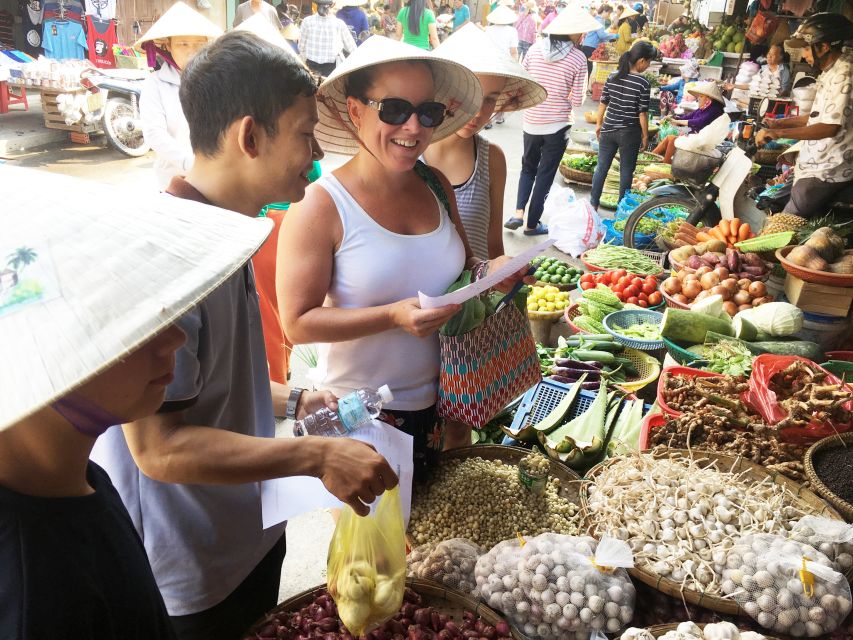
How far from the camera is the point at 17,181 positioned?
2.62 ft

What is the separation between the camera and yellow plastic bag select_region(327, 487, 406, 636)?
159 cm

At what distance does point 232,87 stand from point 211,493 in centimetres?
94

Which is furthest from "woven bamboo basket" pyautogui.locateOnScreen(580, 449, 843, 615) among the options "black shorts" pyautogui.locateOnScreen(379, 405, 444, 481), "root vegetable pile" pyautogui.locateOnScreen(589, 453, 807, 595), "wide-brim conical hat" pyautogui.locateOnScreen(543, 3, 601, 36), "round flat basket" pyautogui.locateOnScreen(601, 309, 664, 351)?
"wide-brim conical hat" pyautogui.locateOnScreen(543, 3, 601, 36)

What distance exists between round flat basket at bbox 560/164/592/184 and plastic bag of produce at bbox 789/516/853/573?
771 cm

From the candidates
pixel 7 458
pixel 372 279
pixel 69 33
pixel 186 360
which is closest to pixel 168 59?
pixel 372 279

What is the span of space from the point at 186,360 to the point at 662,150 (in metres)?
8.63

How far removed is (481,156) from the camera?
3090 millimetres

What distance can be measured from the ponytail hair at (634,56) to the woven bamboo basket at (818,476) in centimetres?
601

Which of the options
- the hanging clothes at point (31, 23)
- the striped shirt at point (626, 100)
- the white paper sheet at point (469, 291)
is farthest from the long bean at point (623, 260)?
the hanging clothes at point (31, 23)

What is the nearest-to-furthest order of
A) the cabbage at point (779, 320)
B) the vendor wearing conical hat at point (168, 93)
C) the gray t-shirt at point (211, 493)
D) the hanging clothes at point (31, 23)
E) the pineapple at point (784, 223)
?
the gray t-shirt at point (211, 493) → the cabbage at point (779, 320) → the vendor wearing conical hat at point (168, 93) → the pineapple at point (784, 223) → the hanging clothes at point (31, 23)

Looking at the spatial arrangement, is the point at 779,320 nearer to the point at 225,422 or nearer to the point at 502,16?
the point at 225,422

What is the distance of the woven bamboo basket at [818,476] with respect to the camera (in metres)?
2.24

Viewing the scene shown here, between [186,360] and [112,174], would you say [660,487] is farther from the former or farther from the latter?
[112,174]

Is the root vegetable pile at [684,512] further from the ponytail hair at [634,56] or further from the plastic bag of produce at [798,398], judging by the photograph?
the ponytail hair at [634,56]
